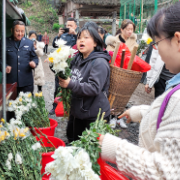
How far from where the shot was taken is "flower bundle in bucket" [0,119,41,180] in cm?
172

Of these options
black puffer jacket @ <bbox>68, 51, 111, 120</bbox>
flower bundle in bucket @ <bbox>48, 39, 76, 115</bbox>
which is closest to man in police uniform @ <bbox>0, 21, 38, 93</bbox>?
black puffer jacket @ <bbox>68, 51, 111, 120</bbox>

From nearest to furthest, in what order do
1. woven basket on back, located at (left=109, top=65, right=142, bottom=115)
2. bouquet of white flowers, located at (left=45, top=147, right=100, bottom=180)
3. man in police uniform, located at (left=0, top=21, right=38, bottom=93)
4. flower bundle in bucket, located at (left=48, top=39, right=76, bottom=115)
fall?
bouquet of white flowers, located at (left=45, top=147, right=100, bottom=180) → flower bundle in bucket, located at (left=48, top=39, right=76, bottom=115) → woven basket on back, located at (left=109, top=65, right=142, bottom=115) → man in police uniform, located at (left=0, top=21, right=38, bottom=93)

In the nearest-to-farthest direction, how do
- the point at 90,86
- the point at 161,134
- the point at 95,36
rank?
the point at 161,134 < the point at 90,86 < the point at 95,36

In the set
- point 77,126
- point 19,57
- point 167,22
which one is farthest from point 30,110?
point 167,22

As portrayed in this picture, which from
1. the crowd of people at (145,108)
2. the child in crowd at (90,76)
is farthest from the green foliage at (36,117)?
the child in crowd at (90,76)

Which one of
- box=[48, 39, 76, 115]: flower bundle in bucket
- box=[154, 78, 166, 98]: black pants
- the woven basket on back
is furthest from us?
box=[154, 78, 166, 98]: black pants

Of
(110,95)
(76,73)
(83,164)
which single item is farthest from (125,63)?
(83,164)

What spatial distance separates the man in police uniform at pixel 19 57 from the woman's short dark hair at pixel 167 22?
9.89 feet

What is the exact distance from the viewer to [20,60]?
367cm

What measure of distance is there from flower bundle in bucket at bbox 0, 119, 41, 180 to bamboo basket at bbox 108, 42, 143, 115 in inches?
45.8

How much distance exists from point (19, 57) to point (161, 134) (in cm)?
330

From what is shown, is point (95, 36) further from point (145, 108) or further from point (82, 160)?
point (82, 160)

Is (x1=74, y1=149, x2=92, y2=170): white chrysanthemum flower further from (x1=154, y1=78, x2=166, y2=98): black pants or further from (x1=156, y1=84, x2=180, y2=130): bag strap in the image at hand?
(x1=154, y1=78, x2=166, y2=98): black pants

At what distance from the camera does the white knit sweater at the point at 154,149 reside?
33.2 inches
